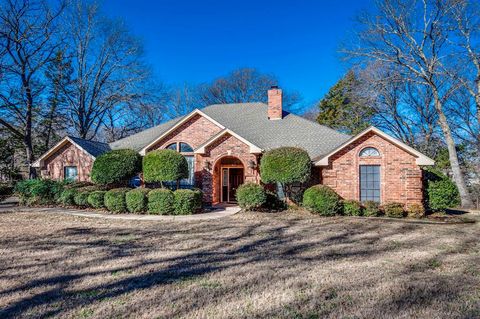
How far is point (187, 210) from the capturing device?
514 inches

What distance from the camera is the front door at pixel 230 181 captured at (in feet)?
56.6

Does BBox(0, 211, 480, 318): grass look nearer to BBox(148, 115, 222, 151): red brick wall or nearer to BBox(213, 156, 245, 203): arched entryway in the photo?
BBox(213, 156, 245, 203): arched entryway

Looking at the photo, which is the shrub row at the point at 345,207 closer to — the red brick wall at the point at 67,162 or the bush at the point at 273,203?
the bush at the point at 273,203

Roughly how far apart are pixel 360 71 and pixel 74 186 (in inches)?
804

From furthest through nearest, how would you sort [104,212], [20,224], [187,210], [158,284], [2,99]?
[2,99], [104,212], [187,210], [20,224], [158,284]

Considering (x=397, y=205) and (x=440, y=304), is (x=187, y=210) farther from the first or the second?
(x=440, y=304)

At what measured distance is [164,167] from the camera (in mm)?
14383

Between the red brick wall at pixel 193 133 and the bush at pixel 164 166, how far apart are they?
276cm

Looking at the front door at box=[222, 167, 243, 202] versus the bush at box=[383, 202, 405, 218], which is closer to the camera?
the bush at box=[383, 202, 405, 218]

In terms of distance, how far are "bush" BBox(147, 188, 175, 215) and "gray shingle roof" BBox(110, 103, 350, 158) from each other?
220 inches

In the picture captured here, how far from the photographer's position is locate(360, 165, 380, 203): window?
549 inches

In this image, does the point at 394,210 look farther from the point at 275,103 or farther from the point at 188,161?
the point at 188,161

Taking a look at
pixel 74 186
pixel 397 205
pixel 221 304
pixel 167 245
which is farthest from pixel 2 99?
pixel 397 205

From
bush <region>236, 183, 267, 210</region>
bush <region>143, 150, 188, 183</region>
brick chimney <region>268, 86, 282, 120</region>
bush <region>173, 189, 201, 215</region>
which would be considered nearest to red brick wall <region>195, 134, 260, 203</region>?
bush <region>143, 150, 188, 183</region>
